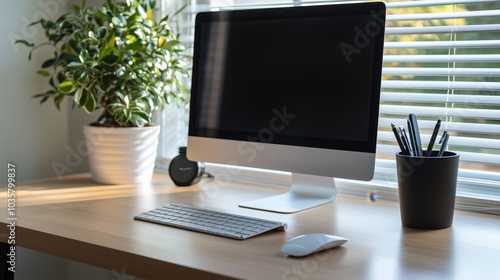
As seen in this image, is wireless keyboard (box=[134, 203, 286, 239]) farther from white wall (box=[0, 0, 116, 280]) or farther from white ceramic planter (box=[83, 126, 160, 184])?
white wall (box=[0, 0, 116, 280])

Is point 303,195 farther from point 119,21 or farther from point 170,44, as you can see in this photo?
point 119,21

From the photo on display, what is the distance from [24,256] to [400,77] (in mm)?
1312

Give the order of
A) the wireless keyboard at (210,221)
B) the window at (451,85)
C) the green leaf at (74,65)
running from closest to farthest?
the wireless keyboard at (210,221)
the window at (451,85)
the green leaf at (74,65)

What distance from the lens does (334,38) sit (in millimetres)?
1528

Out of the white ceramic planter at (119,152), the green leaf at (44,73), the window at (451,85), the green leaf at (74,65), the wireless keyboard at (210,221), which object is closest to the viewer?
the wireless keyboard at (210,221)

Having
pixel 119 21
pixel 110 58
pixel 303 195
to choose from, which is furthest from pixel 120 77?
pixel 303 195

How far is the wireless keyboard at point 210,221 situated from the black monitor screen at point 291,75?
236 mm

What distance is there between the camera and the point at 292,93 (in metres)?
1.58

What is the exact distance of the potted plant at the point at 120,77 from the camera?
1.86 meters

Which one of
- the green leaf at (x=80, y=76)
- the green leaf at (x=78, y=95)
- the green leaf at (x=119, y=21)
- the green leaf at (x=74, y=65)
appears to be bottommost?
the green leaf at (x=78, y=95)

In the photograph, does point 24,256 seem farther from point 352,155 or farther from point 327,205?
point 352,155

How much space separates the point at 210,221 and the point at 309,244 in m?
0.31

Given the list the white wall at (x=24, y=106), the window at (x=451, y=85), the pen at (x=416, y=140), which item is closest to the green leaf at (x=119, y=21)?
the white wall at (x=24, y=106)

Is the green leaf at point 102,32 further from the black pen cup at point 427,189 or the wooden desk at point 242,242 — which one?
the black pen cup at point 427,189
